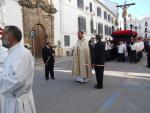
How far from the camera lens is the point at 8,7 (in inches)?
865

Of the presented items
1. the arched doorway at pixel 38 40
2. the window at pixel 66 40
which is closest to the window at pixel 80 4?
the window at pixel 66 40

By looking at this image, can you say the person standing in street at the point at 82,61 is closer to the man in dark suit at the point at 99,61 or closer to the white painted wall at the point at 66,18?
the man in dark suit at the point at 99,61

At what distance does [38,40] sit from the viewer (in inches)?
1062

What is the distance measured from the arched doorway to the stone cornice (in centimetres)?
176

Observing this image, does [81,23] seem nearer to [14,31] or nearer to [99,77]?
[99,77]

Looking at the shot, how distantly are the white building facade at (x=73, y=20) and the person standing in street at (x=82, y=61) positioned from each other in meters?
18.8

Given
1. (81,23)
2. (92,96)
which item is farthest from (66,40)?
(92,96)

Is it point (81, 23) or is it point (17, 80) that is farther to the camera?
point (81, 23)

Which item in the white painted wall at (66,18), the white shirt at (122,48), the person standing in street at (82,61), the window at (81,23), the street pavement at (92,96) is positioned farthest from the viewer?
the window at (81,23)

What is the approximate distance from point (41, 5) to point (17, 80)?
24.3 meters

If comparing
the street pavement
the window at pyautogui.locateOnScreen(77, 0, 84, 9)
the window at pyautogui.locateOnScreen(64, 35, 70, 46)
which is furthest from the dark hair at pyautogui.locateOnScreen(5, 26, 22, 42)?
the window at pyautogui.locateOnScreen(77, 0, 84, 9)

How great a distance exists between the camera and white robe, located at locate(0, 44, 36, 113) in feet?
10.9

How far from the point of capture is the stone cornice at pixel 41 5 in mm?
23767

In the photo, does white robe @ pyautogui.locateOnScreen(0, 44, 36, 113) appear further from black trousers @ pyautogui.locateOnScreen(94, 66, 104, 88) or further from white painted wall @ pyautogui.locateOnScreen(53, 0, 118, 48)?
white painted wall @ pyautogui.locateOnScreen(53, 0, 118, 48)
